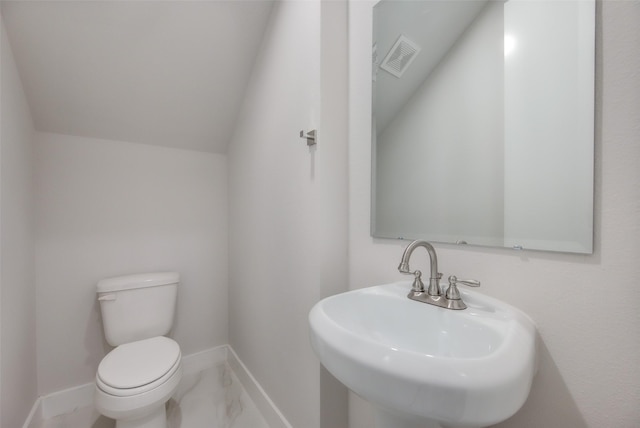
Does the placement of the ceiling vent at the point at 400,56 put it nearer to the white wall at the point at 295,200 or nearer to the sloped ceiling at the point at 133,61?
the white wall at the point at 295,200

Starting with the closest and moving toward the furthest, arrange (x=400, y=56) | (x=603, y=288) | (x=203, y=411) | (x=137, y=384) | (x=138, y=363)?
1. (x=603, y=288)
2. (x=400, y=56)
3. (x=137, y=384)
4. (x=138, y=363)
5. (x=203, y=411)

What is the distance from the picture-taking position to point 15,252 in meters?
1.10

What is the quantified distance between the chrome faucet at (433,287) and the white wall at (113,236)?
1638mm

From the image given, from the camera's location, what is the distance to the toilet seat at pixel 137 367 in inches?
40.1

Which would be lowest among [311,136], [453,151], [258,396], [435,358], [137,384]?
[258,396]

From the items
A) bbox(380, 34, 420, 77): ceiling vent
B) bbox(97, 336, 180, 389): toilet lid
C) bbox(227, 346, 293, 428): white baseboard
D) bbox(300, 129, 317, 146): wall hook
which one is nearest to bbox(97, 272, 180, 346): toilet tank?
bbox(97, 336, 180, 389): toilet lid

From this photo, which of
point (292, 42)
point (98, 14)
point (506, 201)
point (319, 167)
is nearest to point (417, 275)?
point (506, 201)

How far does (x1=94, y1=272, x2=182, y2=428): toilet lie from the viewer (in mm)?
1012

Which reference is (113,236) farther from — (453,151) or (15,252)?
(453,151)

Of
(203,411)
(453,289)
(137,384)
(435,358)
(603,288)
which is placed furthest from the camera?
(203,411)

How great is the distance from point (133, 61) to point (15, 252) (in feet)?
3.51

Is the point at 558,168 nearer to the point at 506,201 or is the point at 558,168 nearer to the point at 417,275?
the point at 506,201

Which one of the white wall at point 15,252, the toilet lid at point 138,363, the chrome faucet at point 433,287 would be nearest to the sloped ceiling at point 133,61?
the white wall at point 15,252

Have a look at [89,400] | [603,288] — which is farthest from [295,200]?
[89,400]
